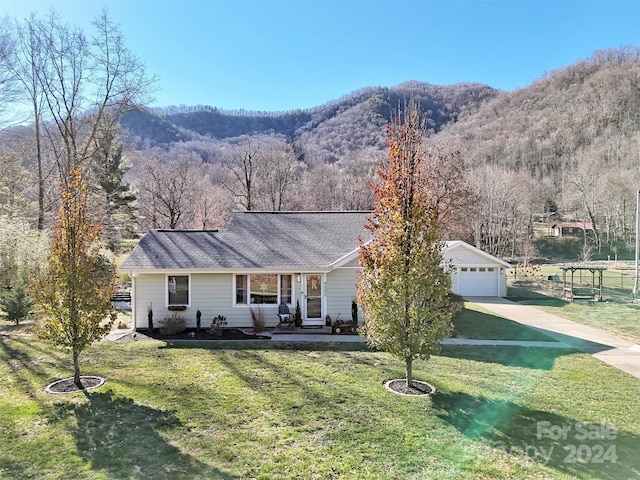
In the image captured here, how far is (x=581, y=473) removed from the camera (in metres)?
5.20

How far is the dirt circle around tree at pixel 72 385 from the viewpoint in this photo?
7.98 meters

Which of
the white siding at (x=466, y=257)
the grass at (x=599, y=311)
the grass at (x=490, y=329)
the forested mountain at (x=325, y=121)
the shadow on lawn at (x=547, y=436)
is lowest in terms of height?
the grass at (x=599, y=311)

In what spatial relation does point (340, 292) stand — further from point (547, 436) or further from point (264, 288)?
point (547, 436)

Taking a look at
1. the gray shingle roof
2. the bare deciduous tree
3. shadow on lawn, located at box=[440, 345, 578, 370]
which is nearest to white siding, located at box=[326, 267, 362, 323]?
the gray shingle roof

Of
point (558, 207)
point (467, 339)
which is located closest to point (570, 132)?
point (558, 207)

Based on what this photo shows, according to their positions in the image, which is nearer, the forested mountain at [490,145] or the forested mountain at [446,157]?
the forested mountain at [446,157]

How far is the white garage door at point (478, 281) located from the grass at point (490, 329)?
23.9 ft

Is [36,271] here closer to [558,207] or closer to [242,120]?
[558,207]

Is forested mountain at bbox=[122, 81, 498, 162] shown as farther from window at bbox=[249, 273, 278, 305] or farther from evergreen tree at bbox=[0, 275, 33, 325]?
window at bbox=[249, 273, 278, 305]

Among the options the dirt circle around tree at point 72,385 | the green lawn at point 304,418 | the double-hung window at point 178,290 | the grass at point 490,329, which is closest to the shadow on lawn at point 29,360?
the green lawn at point 304,418

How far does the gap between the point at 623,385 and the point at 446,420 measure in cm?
516

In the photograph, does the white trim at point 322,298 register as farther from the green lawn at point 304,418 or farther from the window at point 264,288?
the green lawn at point 304,418

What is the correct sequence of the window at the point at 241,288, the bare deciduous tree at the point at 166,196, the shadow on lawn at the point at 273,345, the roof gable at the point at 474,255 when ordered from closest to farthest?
the shadow on lawn at the point at 273,345 → the window at the point at 241,288 → the roof gable at the point at 474,255 → the bare deciduous tree at the point at 166,196

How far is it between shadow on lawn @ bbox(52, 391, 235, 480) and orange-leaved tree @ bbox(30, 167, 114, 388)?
132cm
